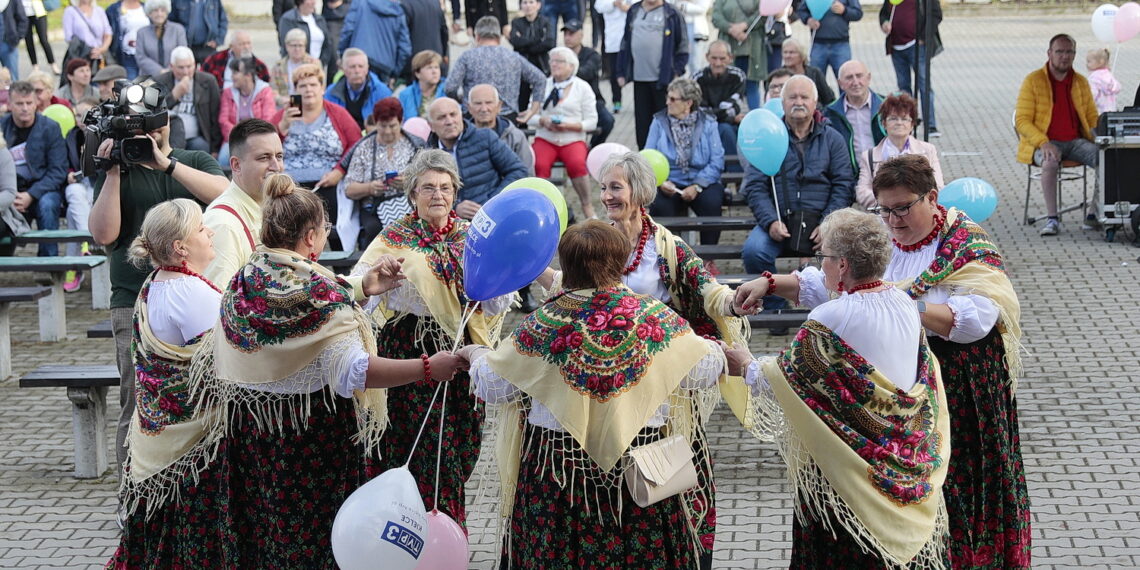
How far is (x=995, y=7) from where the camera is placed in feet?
79.9

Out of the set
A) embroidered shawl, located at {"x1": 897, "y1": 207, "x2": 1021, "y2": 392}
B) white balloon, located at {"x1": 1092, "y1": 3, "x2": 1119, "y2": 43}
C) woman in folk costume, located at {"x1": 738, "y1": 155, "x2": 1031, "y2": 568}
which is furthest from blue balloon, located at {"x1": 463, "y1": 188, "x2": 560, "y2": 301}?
white balloon, located at {"x1": 1092, "y1": 3, "x2": 1119, "y2": 43}

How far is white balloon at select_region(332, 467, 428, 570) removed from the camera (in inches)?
166

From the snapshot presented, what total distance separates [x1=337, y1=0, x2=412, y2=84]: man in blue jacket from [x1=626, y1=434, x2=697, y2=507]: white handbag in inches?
380

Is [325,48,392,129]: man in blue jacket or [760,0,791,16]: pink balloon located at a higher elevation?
[760,0,791,16]: pink balloon

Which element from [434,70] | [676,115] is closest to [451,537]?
[676,115]

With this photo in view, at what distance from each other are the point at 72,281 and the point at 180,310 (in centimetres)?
694

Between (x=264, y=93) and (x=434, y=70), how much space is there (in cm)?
160

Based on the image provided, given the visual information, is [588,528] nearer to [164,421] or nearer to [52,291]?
[164,421]

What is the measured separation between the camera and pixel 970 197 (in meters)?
7.71

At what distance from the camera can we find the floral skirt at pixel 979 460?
4645mm

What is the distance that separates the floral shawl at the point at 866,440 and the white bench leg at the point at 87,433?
411cm

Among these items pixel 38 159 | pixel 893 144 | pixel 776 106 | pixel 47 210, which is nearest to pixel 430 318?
pixel 893 144

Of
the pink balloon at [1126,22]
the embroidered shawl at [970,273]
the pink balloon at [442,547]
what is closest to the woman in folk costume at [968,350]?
the embroidered shawl at [970,273]

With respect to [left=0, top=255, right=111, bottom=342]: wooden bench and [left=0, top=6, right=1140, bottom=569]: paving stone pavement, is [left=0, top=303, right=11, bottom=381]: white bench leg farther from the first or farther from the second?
[left=0, top=255, right=111, bottom=342]: wooden bench
